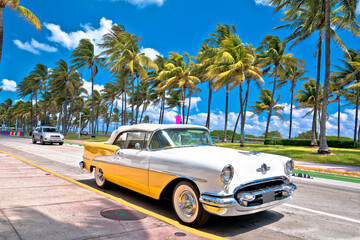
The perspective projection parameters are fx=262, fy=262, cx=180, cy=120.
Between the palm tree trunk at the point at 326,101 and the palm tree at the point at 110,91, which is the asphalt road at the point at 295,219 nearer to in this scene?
the palm tree trunk at the point at 326,101

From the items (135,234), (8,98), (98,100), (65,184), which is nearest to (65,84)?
(98,100)

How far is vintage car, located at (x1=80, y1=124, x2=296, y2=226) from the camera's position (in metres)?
3.40

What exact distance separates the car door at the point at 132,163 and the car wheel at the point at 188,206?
0.75 meters

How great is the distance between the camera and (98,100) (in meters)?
67.1

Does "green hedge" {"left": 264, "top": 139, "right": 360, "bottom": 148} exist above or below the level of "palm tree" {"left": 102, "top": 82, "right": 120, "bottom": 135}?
below

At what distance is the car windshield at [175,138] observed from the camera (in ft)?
14.9

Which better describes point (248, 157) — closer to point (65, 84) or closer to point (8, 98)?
point (65, 84)

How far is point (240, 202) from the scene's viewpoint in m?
3.39

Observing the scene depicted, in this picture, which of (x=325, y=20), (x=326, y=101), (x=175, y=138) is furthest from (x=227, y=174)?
(x=325, y=20)

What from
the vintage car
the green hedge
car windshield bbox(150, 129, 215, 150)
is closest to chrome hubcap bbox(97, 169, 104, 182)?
the vintage car

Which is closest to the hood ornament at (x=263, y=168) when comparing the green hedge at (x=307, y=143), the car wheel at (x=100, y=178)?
the car wheel at (x=100, y=178)

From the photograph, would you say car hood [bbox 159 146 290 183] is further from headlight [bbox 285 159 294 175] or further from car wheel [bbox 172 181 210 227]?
car wheel [bbox 172 181 210 227]

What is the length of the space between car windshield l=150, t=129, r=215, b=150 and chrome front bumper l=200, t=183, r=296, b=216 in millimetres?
1326

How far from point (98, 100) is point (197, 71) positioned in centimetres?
3847
